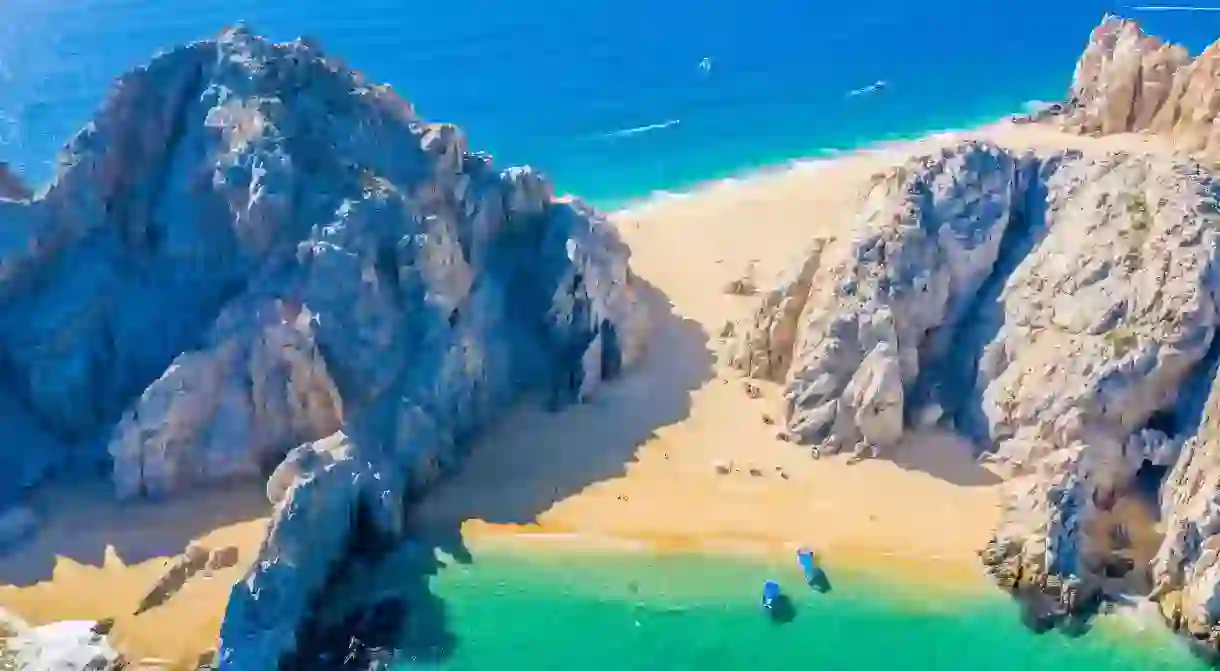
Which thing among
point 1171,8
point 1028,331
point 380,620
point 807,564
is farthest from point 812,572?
point 1171,8

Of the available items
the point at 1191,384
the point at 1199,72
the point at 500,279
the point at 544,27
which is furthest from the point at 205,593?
the point at 544,27

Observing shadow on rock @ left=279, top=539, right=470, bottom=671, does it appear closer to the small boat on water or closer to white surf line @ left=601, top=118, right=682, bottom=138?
the small boat on water

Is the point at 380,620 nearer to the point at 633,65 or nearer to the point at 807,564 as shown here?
the point at 807,564

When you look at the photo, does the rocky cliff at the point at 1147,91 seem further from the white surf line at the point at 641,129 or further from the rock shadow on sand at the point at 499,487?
the white surf line at the point at 641,129

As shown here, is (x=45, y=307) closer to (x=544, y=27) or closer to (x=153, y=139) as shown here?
(x=153, y=139)

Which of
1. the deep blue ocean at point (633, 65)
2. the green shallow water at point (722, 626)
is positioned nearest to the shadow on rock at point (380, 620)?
the green shallow water at point (722, 626)

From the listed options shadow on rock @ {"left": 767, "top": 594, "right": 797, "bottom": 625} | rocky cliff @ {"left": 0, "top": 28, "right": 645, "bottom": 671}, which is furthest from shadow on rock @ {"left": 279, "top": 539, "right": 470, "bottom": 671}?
shadow on rock @ {"left": 767, "top": 594, "right": 797, "bottom": 625}
